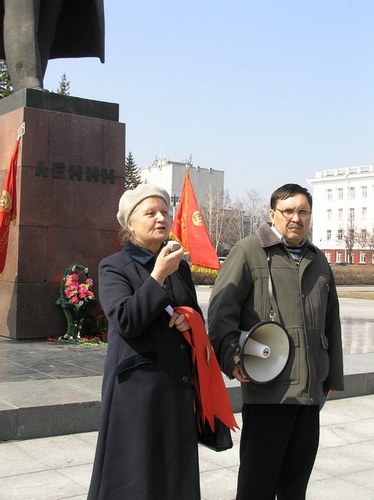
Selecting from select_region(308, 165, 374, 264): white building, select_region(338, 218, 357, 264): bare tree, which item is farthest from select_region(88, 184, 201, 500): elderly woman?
select_region(308, 165, 374, 264): white building

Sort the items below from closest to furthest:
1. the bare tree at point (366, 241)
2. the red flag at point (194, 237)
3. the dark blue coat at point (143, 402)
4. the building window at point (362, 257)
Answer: the dark blue coat at point (143, 402) < the red flag at point (194, 237) < the bare tree at point (366, 241) < the building window at point (362, 257)

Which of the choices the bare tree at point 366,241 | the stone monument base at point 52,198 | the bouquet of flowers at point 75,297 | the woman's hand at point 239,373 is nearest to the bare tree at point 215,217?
the bare tree at point 366,241

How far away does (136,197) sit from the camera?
8.31ft

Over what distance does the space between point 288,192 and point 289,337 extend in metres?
0.63

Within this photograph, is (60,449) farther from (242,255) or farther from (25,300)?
(25,300)

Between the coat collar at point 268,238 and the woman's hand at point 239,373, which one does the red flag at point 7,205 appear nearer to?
the coat collar at point 268,238

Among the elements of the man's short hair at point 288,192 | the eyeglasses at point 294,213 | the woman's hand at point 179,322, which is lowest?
the woman's hand at point 179,322

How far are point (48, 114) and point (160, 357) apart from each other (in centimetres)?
581

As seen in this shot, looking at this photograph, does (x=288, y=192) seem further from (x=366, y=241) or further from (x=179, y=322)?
(x=366, y=241)

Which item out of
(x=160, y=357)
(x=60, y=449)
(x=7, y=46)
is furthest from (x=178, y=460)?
(x=7, y=46)

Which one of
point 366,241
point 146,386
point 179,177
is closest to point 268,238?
point 146,386

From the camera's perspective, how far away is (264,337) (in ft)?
9.07

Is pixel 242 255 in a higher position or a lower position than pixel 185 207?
lower

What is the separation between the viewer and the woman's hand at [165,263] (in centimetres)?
236
